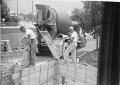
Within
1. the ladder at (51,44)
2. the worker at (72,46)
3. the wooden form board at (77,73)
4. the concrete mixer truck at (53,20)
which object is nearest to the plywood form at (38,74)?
the wooden form board at (77,73)

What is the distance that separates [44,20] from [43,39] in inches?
21.5

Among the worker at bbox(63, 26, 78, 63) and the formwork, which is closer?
the formwork

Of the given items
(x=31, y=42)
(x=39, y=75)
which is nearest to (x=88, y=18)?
(x=31, y=42)

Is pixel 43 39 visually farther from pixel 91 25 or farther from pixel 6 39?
pixel 91 25

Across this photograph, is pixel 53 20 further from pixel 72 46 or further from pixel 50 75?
pixel 50 75

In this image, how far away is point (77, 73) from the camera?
2.21 metres

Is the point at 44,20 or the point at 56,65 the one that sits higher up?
the point at 44,20

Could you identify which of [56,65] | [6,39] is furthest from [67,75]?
[6,39]

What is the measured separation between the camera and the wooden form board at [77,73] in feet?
6.84

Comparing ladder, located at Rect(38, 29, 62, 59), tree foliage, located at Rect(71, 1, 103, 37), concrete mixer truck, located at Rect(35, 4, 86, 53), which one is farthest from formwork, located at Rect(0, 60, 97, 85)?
concrete mixer truck, located at Rect(35, 4, 86, 53)

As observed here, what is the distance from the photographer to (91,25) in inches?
187

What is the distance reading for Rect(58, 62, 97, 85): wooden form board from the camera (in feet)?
6.84

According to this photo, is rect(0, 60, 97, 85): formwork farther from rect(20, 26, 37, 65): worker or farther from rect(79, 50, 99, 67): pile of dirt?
rect(20, 26, 37, 65): worker

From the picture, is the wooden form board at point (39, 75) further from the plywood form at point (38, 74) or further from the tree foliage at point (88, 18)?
the tree foliage at point (88, 18)
